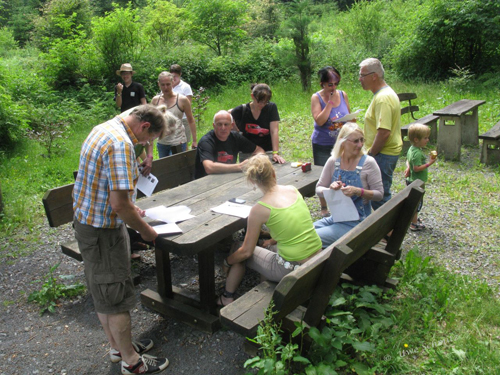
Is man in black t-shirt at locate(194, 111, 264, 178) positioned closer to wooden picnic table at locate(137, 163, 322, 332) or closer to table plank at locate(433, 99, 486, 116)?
wooden picnic table at locate(137, 163, 322, 332)

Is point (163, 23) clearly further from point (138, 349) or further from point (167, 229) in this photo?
point (138, 349)

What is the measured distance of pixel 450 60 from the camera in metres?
14.9

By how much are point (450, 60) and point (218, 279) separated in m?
13.9

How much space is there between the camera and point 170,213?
11.0ft

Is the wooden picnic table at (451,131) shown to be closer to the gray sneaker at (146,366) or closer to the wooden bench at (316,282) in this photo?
the wooden bench at (316,282)

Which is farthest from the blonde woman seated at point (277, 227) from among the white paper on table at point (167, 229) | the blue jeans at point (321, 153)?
the blue jeans at point (321, 153)

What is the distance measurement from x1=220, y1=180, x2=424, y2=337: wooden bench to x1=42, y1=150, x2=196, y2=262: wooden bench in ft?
5.65

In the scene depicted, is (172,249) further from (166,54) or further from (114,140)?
(166,54)

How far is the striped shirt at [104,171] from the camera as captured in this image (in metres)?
2.46

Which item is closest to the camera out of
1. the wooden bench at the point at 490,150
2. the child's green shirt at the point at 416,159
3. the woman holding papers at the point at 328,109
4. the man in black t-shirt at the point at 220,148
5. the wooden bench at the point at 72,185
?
the wooden bench at the point at 72,185

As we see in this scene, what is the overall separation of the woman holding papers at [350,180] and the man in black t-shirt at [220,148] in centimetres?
99

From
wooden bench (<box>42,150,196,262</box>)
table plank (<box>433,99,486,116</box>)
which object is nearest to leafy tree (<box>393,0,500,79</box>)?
table plank (<box>433,99,486,116</box>)

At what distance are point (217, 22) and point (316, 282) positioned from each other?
17.9 metres

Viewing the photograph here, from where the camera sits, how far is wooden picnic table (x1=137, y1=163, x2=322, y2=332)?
2976 mm
